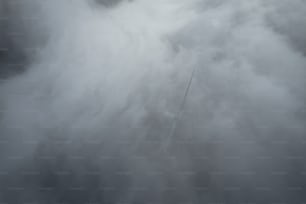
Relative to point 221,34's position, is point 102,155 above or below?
below

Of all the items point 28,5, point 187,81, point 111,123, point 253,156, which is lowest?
point 253,156

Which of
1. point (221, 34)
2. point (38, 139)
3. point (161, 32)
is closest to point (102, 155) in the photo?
point (38, 139)

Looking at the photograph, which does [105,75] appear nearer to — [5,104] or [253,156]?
[5,104]

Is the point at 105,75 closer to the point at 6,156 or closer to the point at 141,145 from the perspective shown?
the point at 141,145

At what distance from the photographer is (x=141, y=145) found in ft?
7.23

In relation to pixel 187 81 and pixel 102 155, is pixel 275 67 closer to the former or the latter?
pixel 187 81

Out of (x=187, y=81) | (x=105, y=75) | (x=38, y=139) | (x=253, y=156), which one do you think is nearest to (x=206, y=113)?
(x=187, y=81)

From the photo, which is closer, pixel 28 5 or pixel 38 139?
pixel 38 139

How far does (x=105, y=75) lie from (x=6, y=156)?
0.82 meters

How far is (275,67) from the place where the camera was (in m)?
2.26

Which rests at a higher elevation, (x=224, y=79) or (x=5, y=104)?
(x=224, y=79)

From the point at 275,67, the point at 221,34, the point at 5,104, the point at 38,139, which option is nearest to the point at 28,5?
the point at 5,104

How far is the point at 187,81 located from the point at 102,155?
0.72 metres

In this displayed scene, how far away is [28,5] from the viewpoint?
7.65 feet
